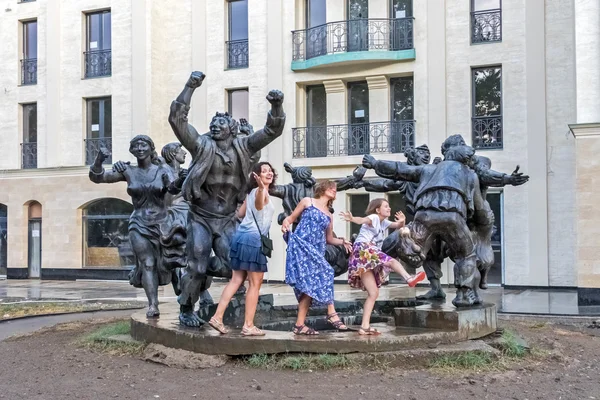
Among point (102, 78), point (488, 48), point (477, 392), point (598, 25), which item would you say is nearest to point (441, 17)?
point (488, 48)

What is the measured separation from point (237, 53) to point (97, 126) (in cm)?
601

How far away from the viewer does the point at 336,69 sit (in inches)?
932

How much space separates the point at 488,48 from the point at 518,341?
15909 mm

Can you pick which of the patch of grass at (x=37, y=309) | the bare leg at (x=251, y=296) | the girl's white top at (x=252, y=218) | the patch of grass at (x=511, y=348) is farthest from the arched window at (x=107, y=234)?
the patch of grass at (x=511, y=348)

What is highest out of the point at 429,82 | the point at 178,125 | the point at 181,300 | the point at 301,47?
the point at 301,47

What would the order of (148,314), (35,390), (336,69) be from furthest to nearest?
1. (336,69)
2. (148,314)
3. (35,390)

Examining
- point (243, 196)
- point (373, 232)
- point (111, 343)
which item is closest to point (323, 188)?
point (243, 196)

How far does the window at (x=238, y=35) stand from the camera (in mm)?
25672

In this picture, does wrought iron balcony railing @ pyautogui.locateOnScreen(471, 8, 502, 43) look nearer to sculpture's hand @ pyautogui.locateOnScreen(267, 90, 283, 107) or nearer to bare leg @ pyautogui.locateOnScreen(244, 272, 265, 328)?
sculpture's hand @ pyautogui.locateOnScreen(267, 90, 283, 107)

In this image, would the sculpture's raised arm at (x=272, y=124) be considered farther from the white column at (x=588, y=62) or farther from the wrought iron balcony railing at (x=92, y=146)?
the wrought iron balcony railing at (x=92, y=146)

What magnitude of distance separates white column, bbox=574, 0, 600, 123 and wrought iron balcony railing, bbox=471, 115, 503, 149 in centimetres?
533

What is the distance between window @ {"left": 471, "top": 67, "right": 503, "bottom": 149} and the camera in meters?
21.8

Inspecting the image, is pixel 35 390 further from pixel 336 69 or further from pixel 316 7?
pixel 316 7

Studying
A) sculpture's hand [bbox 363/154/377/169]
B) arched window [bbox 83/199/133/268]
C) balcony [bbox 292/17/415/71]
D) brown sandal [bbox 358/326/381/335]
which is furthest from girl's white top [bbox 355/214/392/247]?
arched window [bbox 83/199/133/268]
